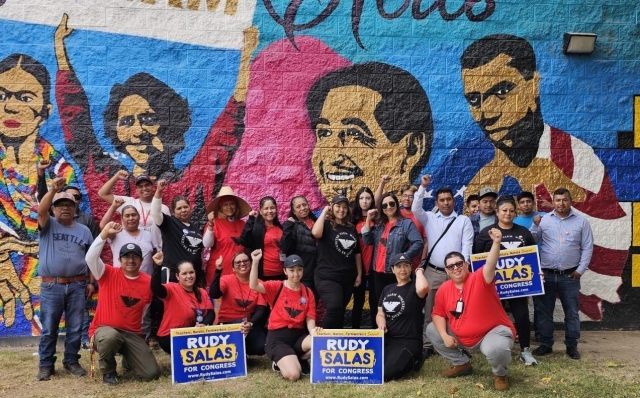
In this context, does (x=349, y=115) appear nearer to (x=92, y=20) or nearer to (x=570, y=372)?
(x=92, y=20)

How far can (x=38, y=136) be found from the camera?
7.96 m

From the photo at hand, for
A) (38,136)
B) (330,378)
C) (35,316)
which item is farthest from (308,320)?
(38,136)

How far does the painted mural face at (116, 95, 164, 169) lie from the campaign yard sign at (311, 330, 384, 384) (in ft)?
11.4

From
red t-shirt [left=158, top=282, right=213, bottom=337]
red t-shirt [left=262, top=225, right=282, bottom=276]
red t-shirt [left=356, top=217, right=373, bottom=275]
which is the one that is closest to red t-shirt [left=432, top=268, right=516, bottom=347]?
red t-shirt [left=356, top=217, right=373, bottom=275]

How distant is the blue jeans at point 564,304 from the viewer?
7.20 meters

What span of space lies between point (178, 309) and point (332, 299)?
1.61m

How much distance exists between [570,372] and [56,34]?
7.09 m

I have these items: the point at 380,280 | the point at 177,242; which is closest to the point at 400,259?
the point at 380,280

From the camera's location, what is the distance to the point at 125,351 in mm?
6352

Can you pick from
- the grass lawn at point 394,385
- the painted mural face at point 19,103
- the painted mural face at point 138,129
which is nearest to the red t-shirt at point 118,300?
the grass lawn at point 394,385

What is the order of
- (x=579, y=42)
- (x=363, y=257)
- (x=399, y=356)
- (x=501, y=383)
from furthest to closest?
(x=579, y=42), (x=363, y=257), (x=399, y=356), (x=501, y=383)

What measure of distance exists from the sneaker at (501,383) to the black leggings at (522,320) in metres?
0.97

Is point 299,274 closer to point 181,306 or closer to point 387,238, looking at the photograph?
point 387,238

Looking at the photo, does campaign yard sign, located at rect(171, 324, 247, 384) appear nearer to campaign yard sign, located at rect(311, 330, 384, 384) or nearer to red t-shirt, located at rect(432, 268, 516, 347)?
campaign yard sign, located at rect(311, 330, 384, 384)
